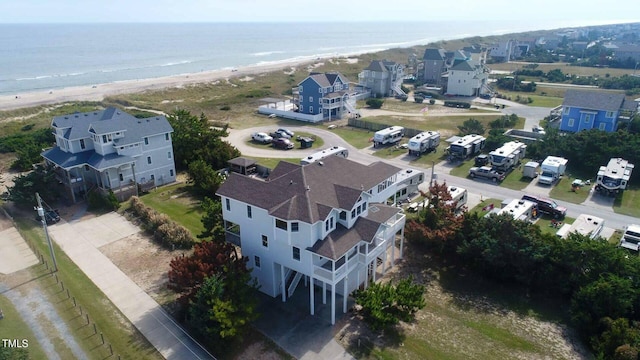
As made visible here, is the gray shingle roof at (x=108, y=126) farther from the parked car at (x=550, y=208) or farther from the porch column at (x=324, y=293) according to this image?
the parked car at (x=550, y=208)

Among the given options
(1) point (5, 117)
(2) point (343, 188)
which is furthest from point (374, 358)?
(1) point (5, 117)

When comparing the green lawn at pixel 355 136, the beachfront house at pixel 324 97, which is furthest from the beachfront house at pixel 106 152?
the beachfront house at pixel 324 97

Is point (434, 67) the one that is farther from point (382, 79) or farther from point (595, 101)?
point (595, 101)

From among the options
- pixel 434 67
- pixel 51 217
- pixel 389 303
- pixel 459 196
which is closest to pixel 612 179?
pixel 459 196

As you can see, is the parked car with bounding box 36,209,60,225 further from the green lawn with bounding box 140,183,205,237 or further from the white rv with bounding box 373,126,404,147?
the white rv with bounding box 373,126,404,147

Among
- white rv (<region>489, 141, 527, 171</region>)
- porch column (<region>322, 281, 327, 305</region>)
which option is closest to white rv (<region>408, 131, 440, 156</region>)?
white rv (<region>489, 141, 527, 171</region>)

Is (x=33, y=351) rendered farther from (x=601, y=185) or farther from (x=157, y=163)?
(x=601, y=185)
